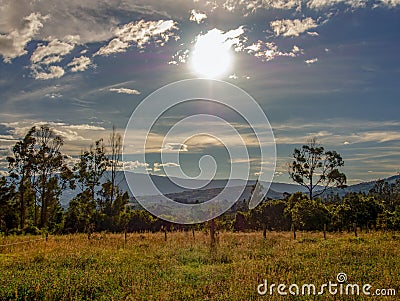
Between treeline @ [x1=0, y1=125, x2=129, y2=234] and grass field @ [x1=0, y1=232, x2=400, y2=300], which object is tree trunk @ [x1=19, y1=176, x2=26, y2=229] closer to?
treeline @ [x1=0, y1=125, x2=129, y2=234]

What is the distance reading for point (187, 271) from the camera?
1204 cm

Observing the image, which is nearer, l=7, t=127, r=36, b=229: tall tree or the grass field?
the grass field

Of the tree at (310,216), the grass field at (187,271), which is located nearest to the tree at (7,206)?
the grass field at (187,271)

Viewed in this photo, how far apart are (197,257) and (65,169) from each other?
109 feet

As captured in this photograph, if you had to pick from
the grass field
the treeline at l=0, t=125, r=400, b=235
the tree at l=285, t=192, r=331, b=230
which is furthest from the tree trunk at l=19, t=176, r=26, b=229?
the tree at l=285, t=192, r=331, b=230

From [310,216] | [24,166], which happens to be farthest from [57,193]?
[310,216]

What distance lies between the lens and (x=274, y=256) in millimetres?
14273

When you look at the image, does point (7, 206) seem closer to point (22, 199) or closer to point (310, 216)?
point (22, 199)

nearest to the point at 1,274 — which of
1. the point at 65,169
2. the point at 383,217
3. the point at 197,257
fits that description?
the point at 197,257

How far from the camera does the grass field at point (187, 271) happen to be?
9.28 metres

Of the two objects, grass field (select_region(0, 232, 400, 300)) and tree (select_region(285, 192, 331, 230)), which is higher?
tree (select_region(285, 192, 331, 230))

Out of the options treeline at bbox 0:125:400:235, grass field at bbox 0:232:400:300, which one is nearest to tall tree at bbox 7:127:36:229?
treeline at bbox 0:125:400:235

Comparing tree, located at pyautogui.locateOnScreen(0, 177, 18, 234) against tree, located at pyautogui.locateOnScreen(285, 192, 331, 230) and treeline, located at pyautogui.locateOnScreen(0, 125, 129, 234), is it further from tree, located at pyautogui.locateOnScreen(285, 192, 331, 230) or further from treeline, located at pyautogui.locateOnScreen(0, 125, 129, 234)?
tree, located at pyautogui.locateOnScreen(285, 192, 331, 230)

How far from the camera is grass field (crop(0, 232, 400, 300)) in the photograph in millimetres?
9281
